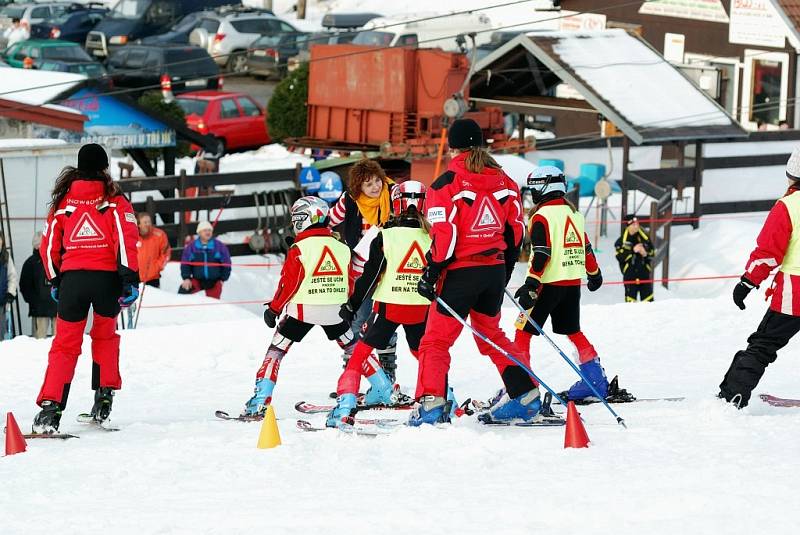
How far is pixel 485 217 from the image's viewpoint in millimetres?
7969

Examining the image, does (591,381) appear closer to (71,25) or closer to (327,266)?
(327,266)

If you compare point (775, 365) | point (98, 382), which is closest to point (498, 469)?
point (98, 382)

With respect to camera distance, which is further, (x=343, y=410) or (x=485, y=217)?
(x=343, y=410)

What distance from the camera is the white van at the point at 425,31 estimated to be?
35.1 metres

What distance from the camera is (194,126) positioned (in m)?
28.0

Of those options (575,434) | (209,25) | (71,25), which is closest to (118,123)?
(575,434)

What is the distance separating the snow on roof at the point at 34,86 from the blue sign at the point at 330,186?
3.79 m

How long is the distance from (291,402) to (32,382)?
2205mm

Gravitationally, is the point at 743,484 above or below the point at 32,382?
above

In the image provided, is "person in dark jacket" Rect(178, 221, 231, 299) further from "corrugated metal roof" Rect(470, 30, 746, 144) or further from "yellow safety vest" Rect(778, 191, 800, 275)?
"yellow safety vest" Rect(778, 191, 800, 275)

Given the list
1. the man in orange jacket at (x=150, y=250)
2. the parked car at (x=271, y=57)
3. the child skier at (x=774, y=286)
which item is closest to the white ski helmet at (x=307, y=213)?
the child skier at (x=774, y=286)

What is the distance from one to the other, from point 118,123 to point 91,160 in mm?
12787

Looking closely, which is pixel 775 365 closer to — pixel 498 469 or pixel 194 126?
pixel 498 469

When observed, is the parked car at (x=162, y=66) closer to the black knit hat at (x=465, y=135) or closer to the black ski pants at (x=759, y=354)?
the black knit hat at (x=465, y=135)
